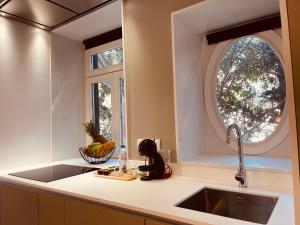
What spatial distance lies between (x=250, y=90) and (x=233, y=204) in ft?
2.73

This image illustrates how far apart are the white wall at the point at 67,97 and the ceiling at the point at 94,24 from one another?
0.11m

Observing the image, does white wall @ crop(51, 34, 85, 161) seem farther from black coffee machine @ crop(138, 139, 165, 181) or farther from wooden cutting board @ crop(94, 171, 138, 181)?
black coffee machine @ crop(138, 139, 165, 181)

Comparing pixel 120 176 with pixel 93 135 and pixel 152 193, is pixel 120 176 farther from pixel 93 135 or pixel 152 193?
pixel 93 135

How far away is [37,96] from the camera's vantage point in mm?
2131

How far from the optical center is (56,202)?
1.34 m

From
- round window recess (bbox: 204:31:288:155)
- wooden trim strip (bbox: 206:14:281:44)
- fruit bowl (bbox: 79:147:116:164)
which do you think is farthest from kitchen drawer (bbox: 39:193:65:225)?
wooden trim strip (bbox: 206:14:281:44)

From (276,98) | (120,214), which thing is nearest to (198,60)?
(276,98)

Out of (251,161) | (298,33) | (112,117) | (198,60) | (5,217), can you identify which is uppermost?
(198,60)

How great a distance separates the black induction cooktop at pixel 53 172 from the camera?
160 cm

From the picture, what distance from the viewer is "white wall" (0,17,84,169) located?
191cm

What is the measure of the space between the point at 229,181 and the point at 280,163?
31 cm

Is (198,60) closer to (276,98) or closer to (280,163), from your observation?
(276,98)

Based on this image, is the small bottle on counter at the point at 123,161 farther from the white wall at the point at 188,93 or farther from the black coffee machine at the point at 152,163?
the white wall at the point at 188,93

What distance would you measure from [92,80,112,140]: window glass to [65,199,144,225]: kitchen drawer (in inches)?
45.9
